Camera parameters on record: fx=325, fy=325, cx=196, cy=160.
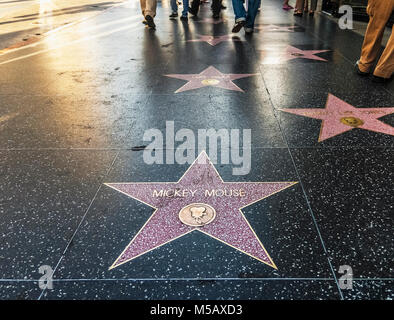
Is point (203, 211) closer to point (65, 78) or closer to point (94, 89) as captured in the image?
point (94, 89)

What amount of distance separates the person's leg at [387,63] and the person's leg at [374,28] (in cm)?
17

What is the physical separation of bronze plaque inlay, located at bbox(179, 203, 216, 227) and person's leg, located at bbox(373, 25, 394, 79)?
291cm

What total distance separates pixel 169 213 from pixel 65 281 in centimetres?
62

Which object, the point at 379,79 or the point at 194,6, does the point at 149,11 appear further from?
the point at 379,79

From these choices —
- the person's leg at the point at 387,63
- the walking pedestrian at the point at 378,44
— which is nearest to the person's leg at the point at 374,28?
the walking pedestrian at the point at 378,44

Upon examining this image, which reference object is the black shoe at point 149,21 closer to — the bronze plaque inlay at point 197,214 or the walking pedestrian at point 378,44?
the walking pedestrian at point 378,44

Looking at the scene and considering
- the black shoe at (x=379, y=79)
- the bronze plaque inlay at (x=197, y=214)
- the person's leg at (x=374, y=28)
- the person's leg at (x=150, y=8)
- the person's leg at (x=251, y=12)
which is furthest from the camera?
the person's leg at (x=150, y=8)

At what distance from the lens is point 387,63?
3557 millimetres

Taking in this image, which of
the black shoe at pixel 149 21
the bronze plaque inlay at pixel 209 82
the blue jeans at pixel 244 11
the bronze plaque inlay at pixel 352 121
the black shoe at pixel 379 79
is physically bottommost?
the bronze plaque inlay at pixel 352 121

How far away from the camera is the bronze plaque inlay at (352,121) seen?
276 centimetres

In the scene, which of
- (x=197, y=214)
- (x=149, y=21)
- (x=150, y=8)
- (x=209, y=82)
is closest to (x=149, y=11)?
(x=150, y=8)

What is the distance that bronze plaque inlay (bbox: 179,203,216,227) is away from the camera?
1.76 metres

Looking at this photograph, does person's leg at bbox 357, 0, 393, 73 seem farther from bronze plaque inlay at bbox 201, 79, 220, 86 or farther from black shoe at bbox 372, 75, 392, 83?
bronze plaque inlay at bbox 201, 79, 220, 86

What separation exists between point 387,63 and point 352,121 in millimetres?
1278
